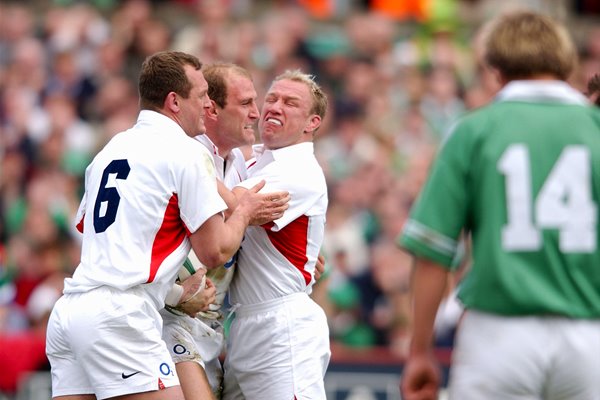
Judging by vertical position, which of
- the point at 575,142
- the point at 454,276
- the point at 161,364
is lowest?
the point at 454,276

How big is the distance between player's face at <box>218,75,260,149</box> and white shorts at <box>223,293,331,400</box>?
98 cm

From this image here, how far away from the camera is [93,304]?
6484mm

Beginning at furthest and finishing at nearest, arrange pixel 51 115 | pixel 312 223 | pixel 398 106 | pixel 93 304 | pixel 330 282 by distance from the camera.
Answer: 1. pixel 398 106
2. pixel 51 115
3. pixel 330 282
4. pixel 312 223
5. pixel 93 304

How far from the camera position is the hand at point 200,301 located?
703 centimetres

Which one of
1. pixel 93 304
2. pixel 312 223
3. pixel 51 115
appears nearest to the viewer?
pixel 93 304

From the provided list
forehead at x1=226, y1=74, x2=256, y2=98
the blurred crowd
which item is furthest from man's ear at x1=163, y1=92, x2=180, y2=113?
the blurred crowd

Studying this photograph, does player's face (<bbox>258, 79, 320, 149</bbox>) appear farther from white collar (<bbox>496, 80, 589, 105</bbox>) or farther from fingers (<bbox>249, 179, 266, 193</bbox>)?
white collar (<bbox>496, 80, 589, 105</bbox>)

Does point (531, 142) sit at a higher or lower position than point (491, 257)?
higher

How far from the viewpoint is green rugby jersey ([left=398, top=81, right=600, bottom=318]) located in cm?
520

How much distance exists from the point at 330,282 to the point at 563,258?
8427mm

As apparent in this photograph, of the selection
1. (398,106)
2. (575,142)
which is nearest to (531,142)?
(575,142)

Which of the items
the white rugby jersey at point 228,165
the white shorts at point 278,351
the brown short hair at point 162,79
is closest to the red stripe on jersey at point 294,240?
the white shorts at point 278,351

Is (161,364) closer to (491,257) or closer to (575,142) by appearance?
(491,257)

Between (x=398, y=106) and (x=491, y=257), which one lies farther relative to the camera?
(x=398, y=106)
